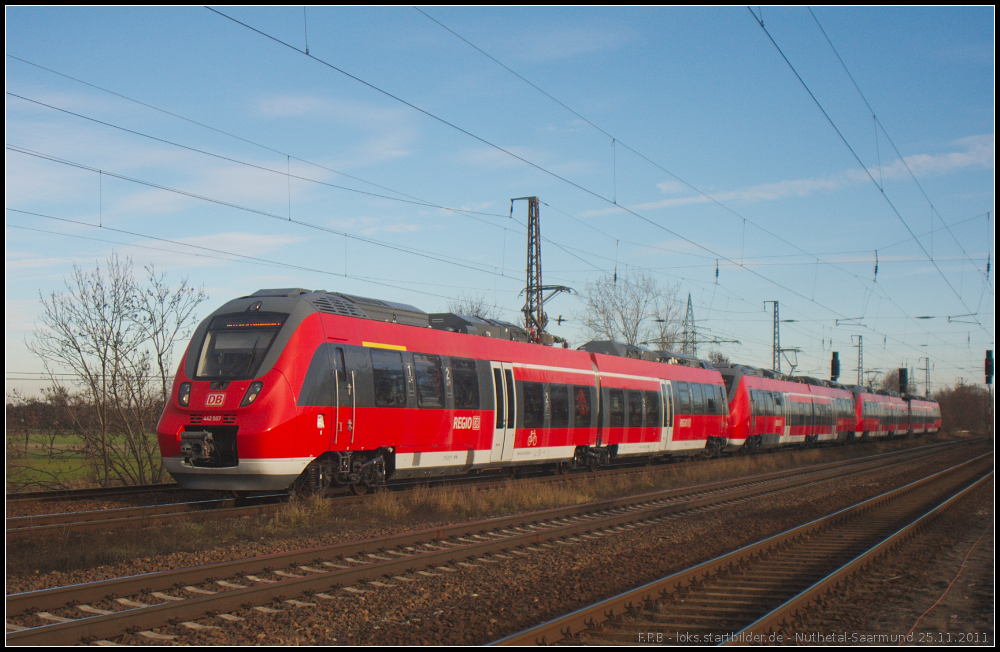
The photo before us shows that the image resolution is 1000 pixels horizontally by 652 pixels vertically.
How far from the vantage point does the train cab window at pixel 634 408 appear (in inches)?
914

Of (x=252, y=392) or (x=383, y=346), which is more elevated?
(x=383, y=346)

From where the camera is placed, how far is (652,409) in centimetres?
2456

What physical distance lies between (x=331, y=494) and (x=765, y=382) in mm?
25901

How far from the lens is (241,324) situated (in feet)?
42.8

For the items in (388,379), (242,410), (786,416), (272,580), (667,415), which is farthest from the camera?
(786,416)

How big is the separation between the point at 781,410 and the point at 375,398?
1111 inches

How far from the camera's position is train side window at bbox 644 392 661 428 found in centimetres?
2431

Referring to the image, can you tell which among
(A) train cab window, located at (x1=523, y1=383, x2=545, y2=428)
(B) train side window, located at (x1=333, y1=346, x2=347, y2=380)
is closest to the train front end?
(B) train side window, located at (x1=333, y1=346, x2=347, y2=380)

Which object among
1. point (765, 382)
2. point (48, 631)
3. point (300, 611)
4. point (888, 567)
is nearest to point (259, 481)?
point (300, 611)

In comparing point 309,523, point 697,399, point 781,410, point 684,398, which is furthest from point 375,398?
point 781,410

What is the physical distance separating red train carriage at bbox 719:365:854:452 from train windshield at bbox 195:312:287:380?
75.4ft

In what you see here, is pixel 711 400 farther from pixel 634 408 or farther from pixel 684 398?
pixel 634 408

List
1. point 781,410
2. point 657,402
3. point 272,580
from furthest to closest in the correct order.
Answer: point 781,410, point 657,402, point 272,580

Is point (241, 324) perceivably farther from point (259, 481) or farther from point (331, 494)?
point (331, 494)
